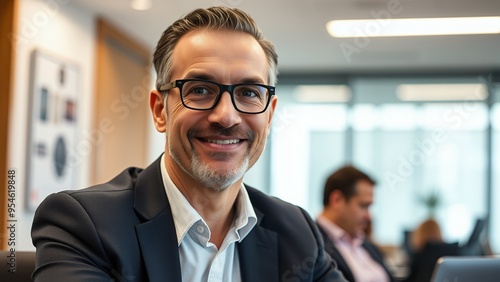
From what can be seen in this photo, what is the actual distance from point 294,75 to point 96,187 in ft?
25.4

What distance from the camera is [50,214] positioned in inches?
55.4

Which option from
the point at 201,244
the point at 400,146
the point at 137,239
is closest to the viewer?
the point at 137,239

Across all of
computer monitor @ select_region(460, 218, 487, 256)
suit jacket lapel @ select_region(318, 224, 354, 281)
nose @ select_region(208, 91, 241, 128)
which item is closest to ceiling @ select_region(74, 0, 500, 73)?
computer monitor @ select_region(460, 218, 487, 256)

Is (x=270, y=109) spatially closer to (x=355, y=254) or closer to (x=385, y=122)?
(x=355, y=254)

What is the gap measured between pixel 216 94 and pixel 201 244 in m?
0.33

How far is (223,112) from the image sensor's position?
1463 millimetres

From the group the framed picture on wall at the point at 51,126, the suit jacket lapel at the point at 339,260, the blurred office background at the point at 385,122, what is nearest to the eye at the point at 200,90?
the suit jacket lapel at the point at 339,260

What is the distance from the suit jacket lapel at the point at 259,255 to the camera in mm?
1563

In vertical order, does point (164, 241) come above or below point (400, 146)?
below

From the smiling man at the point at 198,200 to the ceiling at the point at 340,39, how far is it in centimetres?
394

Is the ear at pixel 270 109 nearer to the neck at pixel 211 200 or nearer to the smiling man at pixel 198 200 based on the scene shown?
the smiling man at pixel 198 200

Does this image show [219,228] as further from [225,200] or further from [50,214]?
[50,214]

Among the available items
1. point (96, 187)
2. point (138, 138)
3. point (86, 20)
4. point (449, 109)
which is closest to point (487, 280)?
point (96, 187)

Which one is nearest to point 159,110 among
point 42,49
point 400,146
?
point 42,49
